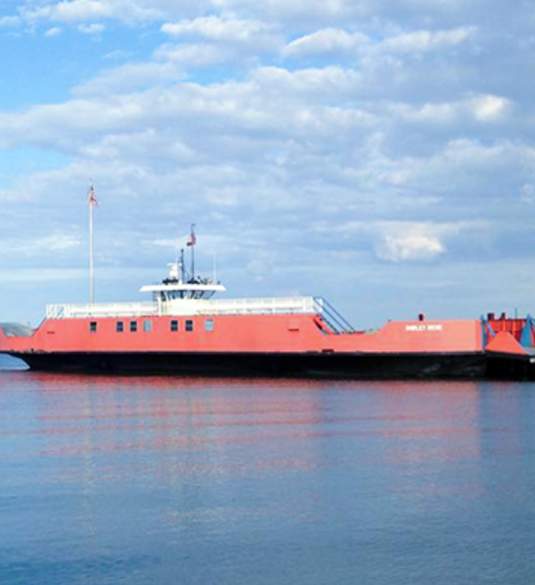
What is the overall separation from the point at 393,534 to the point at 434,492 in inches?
111

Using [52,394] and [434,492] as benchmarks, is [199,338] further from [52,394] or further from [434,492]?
[434,492]

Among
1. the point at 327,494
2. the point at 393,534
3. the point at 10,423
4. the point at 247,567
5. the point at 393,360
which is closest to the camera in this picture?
the point at 247,567

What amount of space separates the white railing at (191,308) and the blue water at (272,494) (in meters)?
10.1

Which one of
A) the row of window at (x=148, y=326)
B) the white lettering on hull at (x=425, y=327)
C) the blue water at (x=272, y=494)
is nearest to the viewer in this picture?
the blue water at (x=272, y=494)

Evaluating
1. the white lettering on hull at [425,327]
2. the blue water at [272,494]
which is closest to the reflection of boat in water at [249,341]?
the white lettering on hull at [425,327]

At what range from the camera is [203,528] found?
574 inches

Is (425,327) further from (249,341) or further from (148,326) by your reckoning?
(148,326)

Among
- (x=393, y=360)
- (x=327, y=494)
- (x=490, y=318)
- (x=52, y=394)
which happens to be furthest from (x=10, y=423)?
(x=490, y=318)

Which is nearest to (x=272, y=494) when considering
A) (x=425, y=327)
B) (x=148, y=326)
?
(x=425, y=327)

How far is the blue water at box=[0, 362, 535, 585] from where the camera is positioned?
1287 cm

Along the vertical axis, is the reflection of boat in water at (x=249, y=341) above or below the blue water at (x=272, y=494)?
above

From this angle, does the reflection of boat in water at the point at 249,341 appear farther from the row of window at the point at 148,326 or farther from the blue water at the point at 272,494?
the blue water at the point at 272,494

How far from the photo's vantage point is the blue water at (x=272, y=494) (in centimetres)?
1287

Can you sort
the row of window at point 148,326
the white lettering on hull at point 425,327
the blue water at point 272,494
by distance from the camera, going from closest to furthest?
the blue water at point 272,494 < the white lettering on hull at point 425,327 < the row of window at point 148,326
